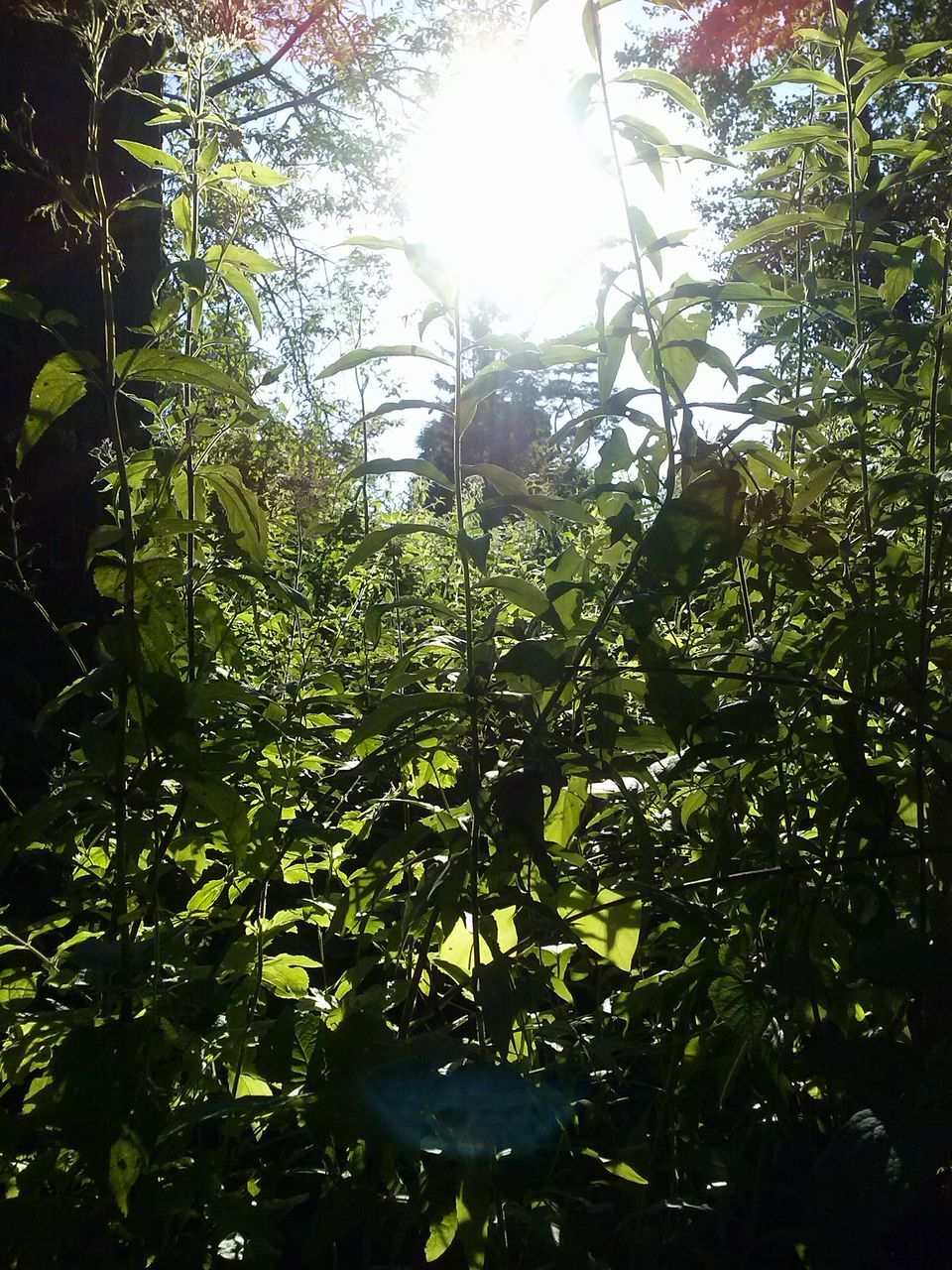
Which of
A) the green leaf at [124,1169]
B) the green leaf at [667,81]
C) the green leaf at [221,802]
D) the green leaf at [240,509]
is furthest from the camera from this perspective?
the green leaf at [240,509]

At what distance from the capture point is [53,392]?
1247mm

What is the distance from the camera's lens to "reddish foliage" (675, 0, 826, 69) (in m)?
8.12

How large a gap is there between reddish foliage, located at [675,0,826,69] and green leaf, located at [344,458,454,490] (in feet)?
22.7

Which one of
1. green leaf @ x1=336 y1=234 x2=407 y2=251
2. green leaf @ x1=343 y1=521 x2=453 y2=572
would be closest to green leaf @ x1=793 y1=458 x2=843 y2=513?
green leaf @ x1=343 y1=521 x2=453 y2=572

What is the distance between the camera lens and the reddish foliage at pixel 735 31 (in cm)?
812

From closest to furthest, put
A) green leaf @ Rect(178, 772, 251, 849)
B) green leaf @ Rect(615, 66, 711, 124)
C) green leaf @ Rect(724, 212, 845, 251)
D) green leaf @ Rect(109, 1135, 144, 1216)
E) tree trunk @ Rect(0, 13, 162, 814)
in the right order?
green leaf @ Rect(109, 1135, 144, 1216), green leaf @ Rect(178, 772, 251, 849), green leaf @ Rect(615, 66, 711, 124), green leaf @ Rect(724, 212, 845, 251), tree trunk @ Rect(0, 13, 162, 814)

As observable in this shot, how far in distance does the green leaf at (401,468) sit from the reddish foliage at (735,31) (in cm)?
691

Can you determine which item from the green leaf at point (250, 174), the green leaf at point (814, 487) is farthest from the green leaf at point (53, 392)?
the green leaf at point (814, 487)

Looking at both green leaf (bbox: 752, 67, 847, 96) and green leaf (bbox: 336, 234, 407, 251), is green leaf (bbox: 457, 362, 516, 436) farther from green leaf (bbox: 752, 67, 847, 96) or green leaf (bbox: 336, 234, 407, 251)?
green leaf (bbox: 752, 67, 847, 96)

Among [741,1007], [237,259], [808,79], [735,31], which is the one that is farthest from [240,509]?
[735,31]

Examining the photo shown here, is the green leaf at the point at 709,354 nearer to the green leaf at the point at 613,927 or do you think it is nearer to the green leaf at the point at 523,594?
the green leaf at the point at 523,594

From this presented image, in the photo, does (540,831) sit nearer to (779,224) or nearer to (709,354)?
(709,354)

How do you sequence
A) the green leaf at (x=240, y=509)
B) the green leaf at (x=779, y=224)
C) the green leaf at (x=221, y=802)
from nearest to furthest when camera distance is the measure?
the green leaf at (x=221, y=802), the green leaf at (x=240, y=509), the green leaf at (x=779, y=224)

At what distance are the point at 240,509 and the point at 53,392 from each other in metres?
0.31
